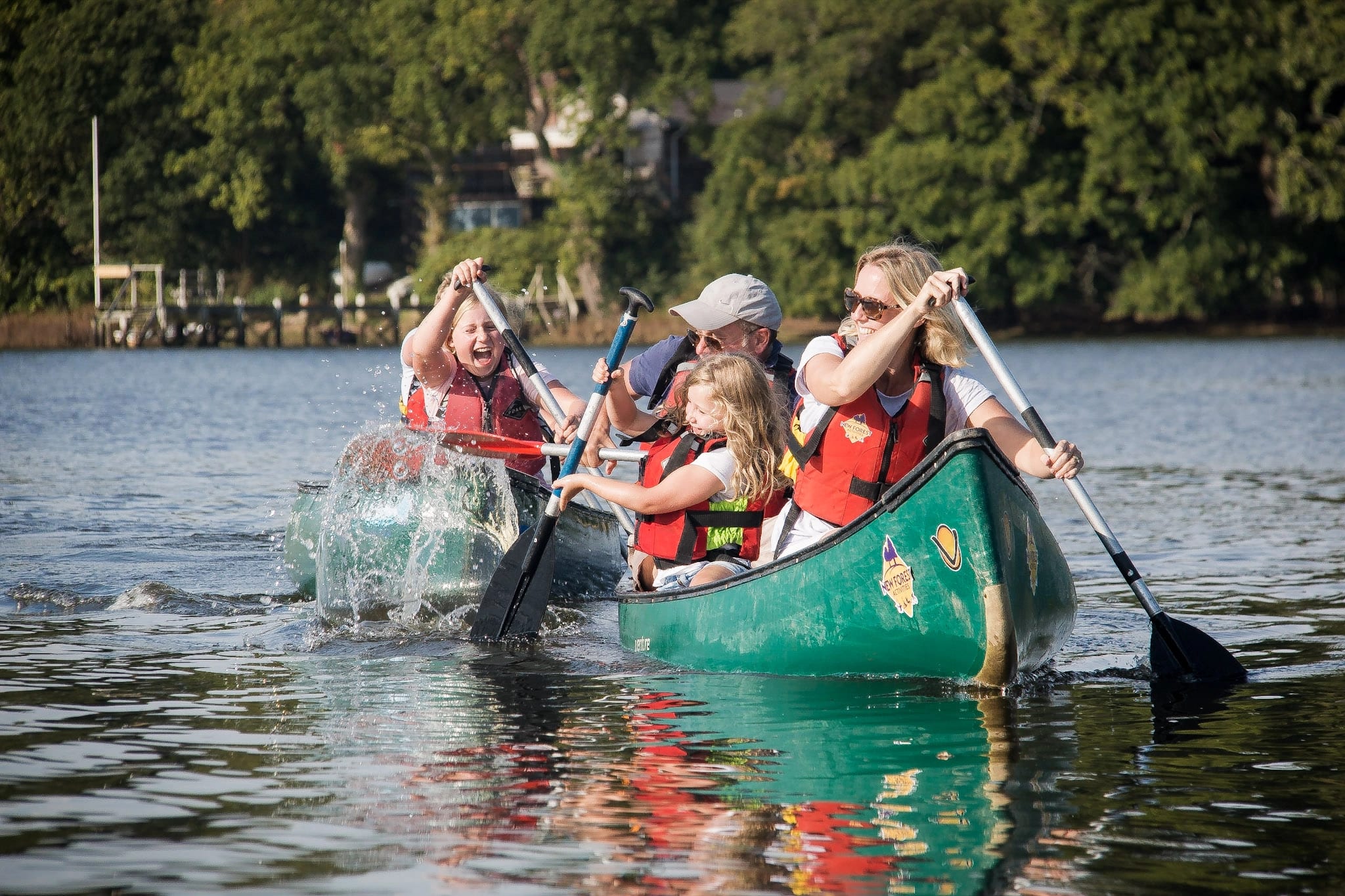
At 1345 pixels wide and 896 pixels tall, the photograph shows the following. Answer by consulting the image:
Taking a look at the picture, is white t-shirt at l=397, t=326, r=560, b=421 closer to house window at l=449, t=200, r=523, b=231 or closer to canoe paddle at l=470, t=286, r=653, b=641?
canoe paddle at l=470, t=286, r=653, b=641

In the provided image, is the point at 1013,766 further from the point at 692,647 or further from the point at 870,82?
the point at 870,82

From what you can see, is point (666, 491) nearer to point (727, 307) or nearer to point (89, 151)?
point (727, 307)

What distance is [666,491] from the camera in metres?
5.93

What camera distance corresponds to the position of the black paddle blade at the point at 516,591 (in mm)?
6957

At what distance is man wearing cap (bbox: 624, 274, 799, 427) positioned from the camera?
20.8ft

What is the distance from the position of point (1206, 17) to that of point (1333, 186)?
4.70 metres

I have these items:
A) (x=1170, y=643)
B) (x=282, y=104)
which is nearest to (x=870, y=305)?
(x=1170, y=643)

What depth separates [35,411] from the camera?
2086 cm

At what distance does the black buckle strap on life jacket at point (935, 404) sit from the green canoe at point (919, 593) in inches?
11.9

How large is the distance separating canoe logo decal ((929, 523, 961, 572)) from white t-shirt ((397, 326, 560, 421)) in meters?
2.86

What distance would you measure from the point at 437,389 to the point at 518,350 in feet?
1.41

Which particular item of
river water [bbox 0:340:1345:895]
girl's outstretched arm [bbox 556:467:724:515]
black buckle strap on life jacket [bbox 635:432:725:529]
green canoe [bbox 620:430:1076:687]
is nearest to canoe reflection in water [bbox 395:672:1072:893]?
river water [bbox 0:340:1345:895]

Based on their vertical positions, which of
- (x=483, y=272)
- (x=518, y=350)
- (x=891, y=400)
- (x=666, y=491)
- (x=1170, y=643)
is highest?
(x=483, y=272)

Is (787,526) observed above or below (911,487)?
below
